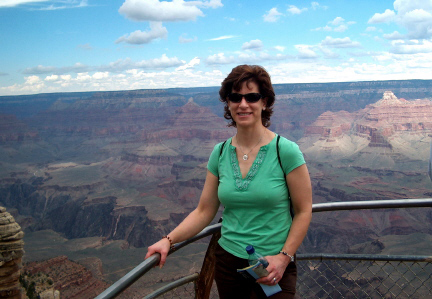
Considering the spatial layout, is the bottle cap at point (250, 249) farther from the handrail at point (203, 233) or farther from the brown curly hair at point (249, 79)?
the brown curly hair at point (249, 79)

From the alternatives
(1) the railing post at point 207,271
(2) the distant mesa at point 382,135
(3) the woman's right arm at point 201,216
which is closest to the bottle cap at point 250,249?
(3) the woman's right arm at point 201,216

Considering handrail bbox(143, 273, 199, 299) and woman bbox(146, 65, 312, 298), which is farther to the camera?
handrail bbox(143, 273, 199, 299)

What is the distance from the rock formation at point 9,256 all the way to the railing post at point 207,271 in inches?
274

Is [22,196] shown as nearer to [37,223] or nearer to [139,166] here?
[37,223]

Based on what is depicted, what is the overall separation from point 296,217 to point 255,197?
10.6 inches

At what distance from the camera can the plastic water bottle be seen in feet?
6.55

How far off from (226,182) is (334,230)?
43.7 metres

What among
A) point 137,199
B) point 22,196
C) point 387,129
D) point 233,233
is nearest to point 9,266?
point 233,233

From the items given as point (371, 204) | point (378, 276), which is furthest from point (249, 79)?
point (378, 276)

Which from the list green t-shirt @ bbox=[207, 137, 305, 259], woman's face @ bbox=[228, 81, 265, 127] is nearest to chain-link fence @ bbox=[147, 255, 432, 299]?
green t-shirt @ bbox=[207, 137, 305, 259]

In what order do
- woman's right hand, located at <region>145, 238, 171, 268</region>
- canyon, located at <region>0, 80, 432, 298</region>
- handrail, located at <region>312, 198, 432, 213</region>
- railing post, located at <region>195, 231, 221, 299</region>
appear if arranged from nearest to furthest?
woman's right hand, located at <region>145, 238, 171, 268</region> → railing post, located at <region>195, 231, 221, 299</region> → handrail, located at <region>312, 198, 432, 213</region> → canyon, located at <region>0, 80, 432, 298</region>

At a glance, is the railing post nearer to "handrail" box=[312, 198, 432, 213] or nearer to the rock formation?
"handrail" box=[312, 198, 432, 213]

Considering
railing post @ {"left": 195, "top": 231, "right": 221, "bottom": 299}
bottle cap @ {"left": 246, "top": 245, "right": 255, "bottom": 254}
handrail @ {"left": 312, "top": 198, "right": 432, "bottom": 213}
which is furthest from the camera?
handrail @ {"left": 312, "top": 198, "right": 432, "bottom": 213}

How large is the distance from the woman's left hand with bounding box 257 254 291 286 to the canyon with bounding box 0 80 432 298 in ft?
67.6
